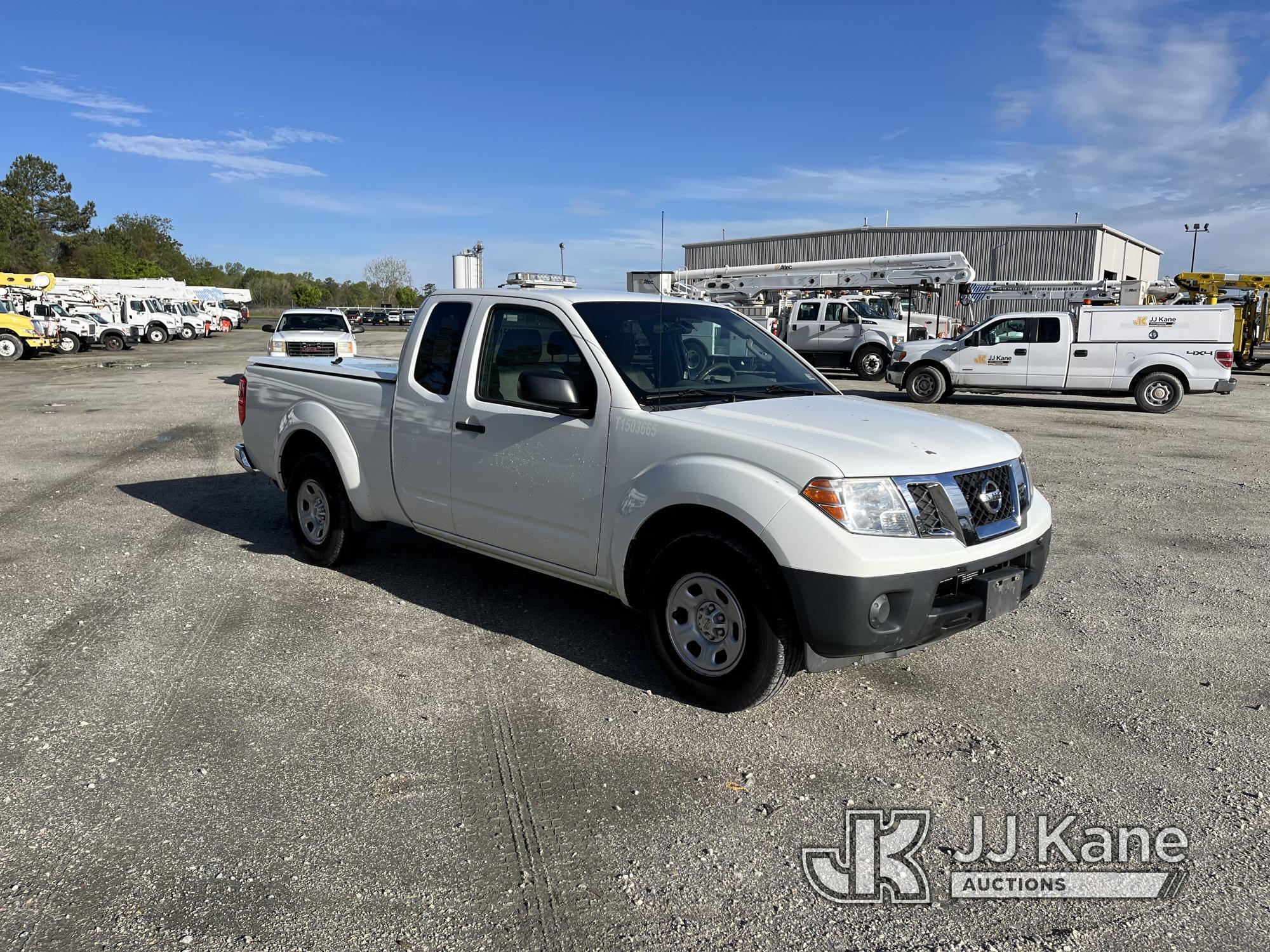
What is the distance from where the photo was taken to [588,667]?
468 centimetres

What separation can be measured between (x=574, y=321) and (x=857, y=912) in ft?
9.85

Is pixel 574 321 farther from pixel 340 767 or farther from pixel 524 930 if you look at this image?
pixel 524 930

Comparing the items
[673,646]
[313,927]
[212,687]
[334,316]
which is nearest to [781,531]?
[673,646]

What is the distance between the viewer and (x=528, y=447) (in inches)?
188

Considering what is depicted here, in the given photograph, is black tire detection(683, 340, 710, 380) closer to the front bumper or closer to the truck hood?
the truck hood

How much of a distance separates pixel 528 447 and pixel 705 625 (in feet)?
4.36

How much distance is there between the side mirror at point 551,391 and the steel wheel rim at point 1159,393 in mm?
16147

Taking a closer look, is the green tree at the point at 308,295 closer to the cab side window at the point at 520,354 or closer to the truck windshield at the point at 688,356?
the cab side window at the point at 520,354

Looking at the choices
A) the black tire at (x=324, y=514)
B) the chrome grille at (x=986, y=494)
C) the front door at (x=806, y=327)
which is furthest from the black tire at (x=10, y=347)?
the chrome grille at (x=986, y=494)

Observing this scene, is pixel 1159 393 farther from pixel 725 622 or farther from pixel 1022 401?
pixel 725 622

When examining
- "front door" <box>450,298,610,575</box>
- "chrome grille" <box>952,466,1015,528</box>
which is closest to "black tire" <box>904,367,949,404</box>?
"front door" <box>450,298,610,575</box>

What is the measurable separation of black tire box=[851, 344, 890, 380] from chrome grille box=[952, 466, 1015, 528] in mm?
20920

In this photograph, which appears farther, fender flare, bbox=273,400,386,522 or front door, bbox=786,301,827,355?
front door, bbox=786,301,827,355

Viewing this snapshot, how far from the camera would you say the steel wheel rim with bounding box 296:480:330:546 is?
6254 millimetres
